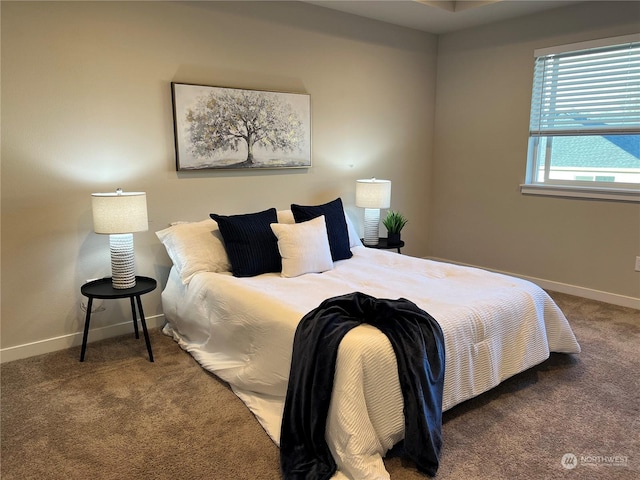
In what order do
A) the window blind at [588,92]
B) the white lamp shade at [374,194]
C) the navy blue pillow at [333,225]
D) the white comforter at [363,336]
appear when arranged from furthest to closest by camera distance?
the white lamp shade at [374,194] < the window blind at [588,92] < the navy blue pillow at [333,225] < the white comforter at [363,336]

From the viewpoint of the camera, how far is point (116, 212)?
2787 mm

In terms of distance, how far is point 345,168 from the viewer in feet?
14.5

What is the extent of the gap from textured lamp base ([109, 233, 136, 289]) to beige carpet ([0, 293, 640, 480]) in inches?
19.1

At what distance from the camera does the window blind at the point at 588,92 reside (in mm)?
3695

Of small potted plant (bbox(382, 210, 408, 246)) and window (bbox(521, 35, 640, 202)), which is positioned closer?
window (bbox(521, 35, 640, 202))

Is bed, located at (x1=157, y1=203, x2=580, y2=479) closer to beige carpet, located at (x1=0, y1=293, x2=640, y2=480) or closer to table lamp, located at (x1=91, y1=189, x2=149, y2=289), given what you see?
beige carpet, located at (x1=0, y1=293, x2=640, y2=480)

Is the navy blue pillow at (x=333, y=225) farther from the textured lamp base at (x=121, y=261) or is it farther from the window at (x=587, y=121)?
the window at (x=587, y=121)

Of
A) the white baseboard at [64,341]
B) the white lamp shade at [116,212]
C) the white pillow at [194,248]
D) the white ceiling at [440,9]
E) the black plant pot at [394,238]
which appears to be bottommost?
the white baseboard at [64,341]

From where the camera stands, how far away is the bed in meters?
1.92

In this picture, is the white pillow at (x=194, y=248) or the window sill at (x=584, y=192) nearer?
the white pillow at (x=194, y=248)

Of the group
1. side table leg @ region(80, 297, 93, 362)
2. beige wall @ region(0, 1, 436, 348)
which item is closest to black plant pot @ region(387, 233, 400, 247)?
beige wall @ region(0, 1, 436, 348)

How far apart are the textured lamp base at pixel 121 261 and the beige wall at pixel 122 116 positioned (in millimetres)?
312

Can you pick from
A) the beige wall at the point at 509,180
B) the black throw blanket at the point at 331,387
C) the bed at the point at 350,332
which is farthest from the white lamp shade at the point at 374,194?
the black throw blanket at the point at 331,387

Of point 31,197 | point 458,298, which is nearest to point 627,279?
point 458,298
